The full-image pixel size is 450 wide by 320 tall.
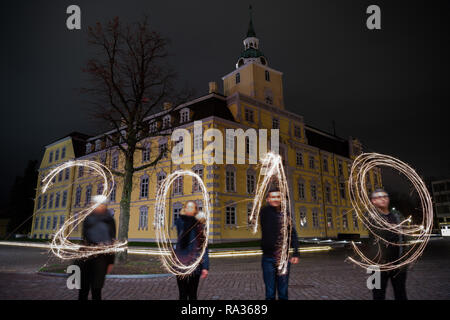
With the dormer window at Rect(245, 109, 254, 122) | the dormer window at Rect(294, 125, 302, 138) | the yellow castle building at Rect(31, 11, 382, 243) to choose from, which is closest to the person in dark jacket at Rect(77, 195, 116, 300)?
the yellow castle building at Rect(31, 11, 382, 243)

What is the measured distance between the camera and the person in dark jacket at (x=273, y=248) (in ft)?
16.5

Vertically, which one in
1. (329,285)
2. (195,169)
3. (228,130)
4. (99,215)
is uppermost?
(228,130)

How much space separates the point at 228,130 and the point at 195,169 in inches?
213

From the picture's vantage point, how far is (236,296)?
7285 mm

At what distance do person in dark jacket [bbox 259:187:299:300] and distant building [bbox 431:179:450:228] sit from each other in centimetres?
9791

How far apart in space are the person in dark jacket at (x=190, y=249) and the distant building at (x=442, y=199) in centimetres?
9866

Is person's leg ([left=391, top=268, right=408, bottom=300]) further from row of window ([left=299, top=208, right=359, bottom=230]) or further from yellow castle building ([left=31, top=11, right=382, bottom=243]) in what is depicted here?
row of window ([left=299, top=208, right=359, bottom=230])

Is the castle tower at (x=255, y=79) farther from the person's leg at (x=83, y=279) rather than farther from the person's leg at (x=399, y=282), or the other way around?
the person's leg at (x=83, y=279)

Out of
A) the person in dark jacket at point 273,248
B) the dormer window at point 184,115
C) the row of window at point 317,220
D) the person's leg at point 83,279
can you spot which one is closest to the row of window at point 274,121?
the dormer window at point 184,115

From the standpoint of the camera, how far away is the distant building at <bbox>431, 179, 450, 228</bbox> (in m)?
82.5

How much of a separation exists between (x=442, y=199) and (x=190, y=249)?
4060 inches
